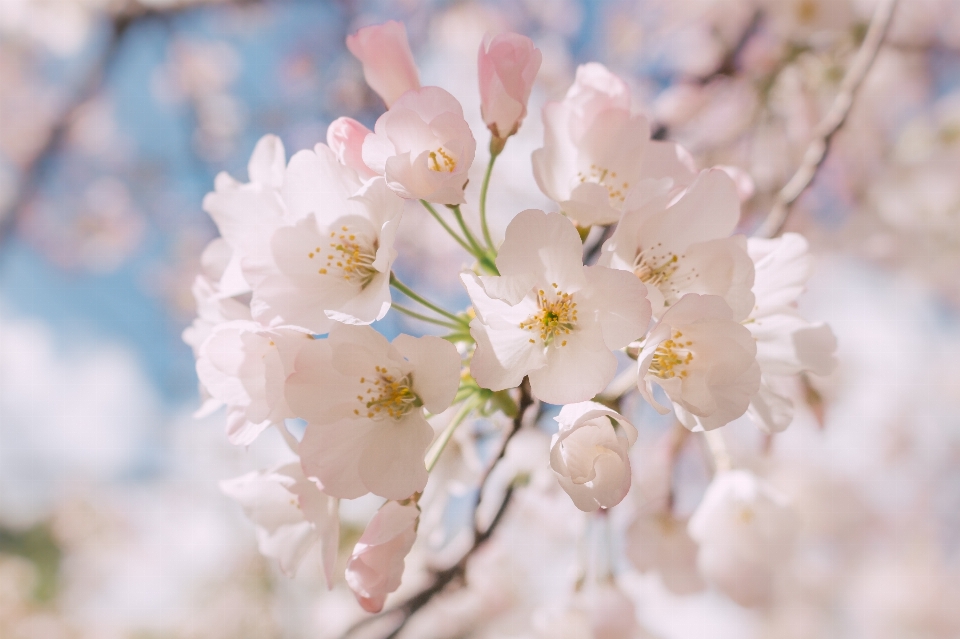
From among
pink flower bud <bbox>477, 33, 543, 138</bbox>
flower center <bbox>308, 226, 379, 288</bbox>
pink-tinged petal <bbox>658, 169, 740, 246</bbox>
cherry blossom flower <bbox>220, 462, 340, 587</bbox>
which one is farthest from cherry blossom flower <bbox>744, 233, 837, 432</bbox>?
cherry blossom flower <bbox>220, 462, 340, 587</bbox>

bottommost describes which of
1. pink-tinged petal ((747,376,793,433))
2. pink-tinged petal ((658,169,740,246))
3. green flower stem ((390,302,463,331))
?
pink-tinged petal ((747,376,793,433))

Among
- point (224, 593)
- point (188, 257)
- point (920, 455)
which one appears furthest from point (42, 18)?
point (920, 455)

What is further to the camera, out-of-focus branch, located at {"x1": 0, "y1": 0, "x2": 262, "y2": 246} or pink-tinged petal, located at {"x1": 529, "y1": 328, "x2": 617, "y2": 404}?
out-of-focus branch, located at {"x1": 0, "y1": 0, "x2": 262, "y2": 246}

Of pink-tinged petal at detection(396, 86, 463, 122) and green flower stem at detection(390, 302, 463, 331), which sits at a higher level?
pink-tinged petal at detection(396, 86, 463, 122)

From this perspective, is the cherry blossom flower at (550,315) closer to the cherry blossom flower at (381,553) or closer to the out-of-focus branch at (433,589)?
the cherry blossom flower at (381,553)

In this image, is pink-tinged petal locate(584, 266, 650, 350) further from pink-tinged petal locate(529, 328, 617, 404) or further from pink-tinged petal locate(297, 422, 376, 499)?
pink-tinged petal locate(297, 422, 376, 499)

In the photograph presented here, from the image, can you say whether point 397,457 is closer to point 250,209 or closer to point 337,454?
point 337,454

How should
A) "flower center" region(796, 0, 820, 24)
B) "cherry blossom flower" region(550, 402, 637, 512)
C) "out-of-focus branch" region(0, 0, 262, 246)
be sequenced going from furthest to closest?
1. "out-of-focus branch" region(0, 0, 262, 246)
2. "flower center" region(796, 0, 820, 24)
3. "cherry blossom flower" region(550, 402, 637, 512)

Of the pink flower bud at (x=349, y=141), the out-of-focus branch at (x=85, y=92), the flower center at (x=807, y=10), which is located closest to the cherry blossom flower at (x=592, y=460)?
the pink flower bud at (x=349, y=141)
